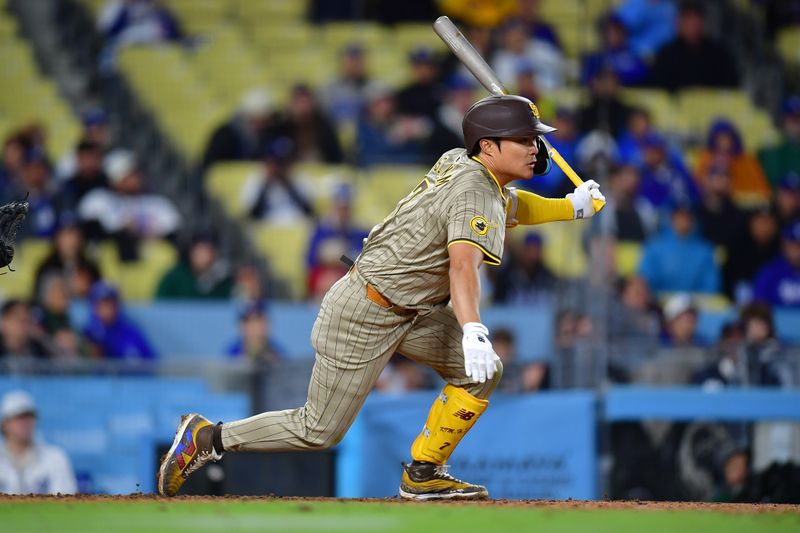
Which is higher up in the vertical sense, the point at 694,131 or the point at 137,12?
the point at 137,12

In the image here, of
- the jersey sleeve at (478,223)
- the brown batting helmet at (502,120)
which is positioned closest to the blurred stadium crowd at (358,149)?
the brown batting helmet at (502,120)

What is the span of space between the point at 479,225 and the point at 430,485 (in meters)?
1.18

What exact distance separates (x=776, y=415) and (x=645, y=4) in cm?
549

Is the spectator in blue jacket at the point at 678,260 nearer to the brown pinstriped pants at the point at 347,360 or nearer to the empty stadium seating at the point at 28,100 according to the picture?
the empty stadium seating at the point at 28,100

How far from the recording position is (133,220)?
10.4m

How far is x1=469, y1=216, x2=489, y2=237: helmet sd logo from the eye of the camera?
466 centimetres

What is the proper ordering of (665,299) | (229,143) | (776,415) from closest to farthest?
(776,415) < (665,299) < (229,143)

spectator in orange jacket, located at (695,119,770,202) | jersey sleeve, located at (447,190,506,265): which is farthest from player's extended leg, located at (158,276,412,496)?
spectator in orange jacket, located at (695,119,770,202)

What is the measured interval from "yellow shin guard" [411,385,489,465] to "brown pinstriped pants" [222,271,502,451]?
3.4 inches

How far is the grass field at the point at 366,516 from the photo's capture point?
4203 mm

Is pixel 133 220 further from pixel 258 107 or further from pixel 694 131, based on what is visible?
pixel 694 131

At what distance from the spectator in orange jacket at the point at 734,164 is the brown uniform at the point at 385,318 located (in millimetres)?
6416

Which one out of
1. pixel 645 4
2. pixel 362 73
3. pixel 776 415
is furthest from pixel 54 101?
pixel 776 415

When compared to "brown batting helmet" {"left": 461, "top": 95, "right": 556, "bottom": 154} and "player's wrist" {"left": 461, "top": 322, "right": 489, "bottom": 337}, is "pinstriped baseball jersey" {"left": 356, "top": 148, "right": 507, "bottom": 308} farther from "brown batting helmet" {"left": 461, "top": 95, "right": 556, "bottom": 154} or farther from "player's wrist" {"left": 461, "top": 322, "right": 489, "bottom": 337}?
"player's wrist" {"left": 461, "top": 322, "right": 489, "bottom": 337}
